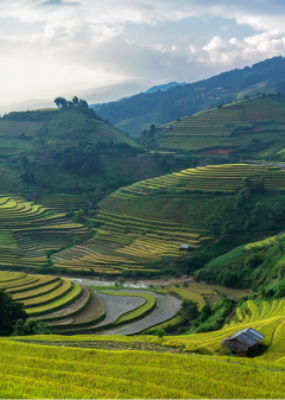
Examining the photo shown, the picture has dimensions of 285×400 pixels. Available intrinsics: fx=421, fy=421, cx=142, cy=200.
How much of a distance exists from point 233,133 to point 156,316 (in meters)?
61.0

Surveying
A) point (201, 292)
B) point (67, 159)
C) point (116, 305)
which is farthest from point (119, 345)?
point (67, 159)

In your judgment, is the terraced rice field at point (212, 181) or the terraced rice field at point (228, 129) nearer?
the terraced rice field at point (212, 181)

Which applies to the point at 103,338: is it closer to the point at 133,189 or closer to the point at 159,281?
the point at 159,281

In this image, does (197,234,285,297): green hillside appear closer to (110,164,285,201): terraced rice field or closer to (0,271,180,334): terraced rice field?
(0,271,180,334): terraced rice field

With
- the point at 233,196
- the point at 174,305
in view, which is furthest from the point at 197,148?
the point at 174,305

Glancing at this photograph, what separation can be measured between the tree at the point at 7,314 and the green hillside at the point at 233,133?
190 ft

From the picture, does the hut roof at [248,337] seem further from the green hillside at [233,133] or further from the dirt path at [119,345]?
the green hillside at [233,133]

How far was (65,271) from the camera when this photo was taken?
42594 mm

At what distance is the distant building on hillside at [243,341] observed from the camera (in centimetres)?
1658

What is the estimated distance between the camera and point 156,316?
32.0m

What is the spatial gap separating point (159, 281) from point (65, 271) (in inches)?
376

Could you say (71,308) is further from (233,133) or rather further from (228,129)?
(228,129)

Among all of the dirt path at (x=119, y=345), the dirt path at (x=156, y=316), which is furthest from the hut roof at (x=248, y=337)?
the dirt path at (x=156, y=316)

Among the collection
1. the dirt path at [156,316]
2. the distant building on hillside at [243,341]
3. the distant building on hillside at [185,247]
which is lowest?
the dirt path at [156,316]
